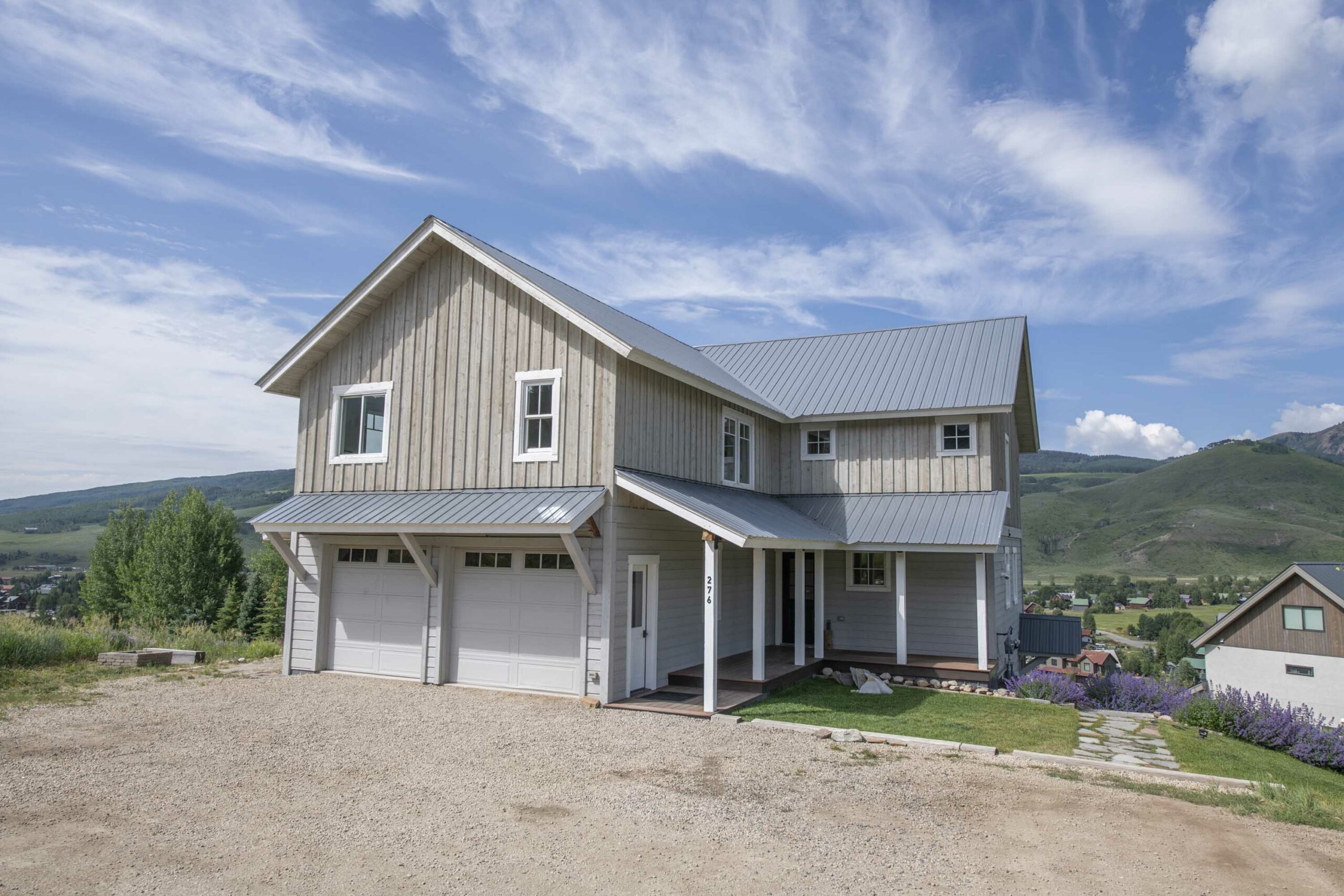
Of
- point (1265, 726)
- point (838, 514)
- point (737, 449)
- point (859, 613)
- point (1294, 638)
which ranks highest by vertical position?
point (737, 449)

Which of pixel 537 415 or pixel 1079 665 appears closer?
pixel 537 415

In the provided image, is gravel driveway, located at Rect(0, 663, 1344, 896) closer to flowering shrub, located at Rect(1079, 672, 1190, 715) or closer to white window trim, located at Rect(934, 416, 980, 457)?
flowering shrub, located at Rect(1079, 672, 1190, 715)

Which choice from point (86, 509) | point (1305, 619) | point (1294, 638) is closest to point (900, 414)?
point (1305, 619)

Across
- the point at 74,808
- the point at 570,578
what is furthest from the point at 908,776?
the point at 74,808

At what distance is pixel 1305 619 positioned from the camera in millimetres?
33625

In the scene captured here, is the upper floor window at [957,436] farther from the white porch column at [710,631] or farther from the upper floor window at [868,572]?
the white porch column at [710,631]

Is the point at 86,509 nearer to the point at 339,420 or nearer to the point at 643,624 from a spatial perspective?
the point at 339,420

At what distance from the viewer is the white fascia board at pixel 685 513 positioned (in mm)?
11672

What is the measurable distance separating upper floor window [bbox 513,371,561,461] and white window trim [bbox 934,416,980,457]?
881 centimetres

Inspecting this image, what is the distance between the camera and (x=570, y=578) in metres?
13.0

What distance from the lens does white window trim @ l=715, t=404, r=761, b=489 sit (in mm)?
16703

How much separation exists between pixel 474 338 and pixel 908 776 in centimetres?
955

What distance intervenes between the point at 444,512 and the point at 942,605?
1046 centimetres

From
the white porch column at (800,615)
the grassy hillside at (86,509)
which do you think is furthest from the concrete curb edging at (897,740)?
the grassy hillside at (86,509)
